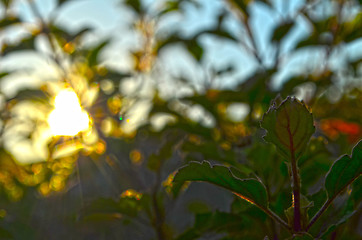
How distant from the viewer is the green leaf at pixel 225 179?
2.93 ft

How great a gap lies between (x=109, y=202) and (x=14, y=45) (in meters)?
1.77

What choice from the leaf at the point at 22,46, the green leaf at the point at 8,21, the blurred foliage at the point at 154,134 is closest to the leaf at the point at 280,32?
the blurred foliage at the point at 154,134

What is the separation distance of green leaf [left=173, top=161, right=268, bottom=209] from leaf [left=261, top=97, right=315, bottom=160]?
0.09 metres

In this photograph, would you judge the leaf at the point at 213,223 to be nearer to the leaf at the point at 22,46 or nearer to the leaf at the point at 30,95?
the leaf at the point at 30,95

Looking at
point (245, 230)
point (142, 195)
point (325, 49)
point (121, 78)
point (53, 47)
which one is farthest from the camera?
point (53, 47)

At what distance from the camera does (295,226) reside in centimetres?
93

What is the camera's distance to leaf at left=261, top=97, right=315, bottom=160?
0.84m

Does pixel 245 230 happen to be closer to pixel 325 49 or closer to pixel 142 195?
pixel 142 195

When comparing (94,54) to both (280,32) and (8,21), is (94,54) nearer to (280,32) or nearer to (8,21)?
(8,21)

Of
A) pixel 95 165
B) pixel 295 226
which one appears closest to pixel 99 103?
pixel 95 165

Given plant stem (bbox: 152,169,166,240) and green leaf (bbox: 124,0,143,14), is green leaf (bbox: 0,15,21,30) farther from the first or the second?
plant stem (bbox: 152,169,166,240)

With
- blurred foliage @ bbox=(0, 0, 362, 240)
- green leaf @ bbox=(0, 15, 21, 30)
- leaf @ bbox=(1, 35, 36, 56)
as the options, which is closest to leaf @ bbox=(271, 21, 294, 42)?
blurred foliage @ bbox=(0, 0, 362, 240)

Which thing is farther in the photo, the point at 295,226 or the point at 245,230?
the point at 245,230

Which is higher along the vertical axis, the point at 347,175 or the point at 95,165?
the point at 347,175
